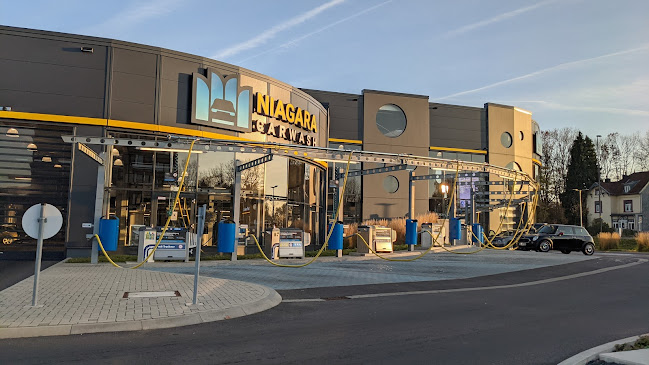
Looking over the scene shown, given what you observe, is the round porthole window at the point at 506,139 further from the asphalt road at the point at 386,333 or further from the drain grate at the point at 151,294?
the drain grate at the point at 151,294

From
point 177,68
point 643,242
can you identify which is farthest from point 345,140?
point 643,242

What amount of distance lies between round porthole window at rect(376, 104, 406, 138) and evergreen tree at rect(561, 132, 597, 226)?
39759 millimetres

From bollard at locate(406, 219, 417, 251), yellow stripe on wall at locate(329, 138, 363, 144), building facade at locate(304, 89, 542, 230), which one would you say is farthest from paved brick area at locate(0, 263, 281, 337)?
building facade at locate(304, 89, 542, 230)

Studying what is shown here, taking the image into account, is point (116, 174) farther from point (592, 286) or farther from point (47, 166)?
point (592, 286)

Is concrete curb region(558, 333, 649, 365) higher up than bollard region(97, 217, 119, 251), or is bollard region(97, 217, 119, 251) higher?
bollard region(97, 217, 119, 251)

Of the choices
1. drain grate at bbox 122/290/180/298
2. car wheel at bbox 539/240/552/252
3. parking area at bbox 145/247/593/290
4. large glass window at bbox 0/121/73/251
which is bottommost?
parking area at bbox 145/247/593/290

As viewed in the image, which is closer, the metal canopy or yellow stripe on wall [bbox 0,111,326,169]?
the metal canopy

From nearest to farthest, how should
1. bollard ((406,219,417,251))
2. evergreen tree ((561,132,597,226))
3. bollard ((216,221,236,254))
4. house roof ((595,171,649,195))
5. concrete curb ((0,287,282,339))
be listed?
concrete curb ((0,287,282,339)), bollard ((216,221,236,254)), bollard ((406,219,417,251)), house roof ((595,171,649,195)), evergreen tree ((561,132,597,226))

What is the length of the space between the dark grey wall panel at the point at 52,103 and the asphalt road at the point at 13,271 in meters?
5.96

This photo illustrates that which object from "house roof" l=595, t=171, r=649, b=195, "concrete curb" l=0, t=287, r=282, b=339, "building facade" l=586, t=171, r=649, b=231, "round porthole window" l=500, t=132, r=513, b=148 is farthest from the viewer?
"building facade" l=586, t=171, r=649, b=231

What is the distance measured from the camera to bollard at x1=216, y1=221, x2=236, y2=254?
1639cm

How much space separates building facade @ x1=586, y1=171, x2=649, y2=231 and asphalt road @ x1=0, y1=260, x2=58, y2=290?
67.0 metres

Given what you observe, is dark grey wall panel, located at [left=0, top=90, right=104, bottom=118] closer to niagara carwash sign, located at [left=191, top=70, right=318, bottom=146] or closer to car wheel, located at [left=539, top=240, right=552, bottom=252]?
niagara carwash sign, located at [left=191, top=70, right=318, bottom=146]

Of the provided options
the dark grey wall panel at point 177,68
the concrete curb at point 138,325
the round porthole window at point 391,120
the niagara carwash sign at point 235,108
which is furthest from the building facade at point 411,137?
the concrete curb at point 138,325
